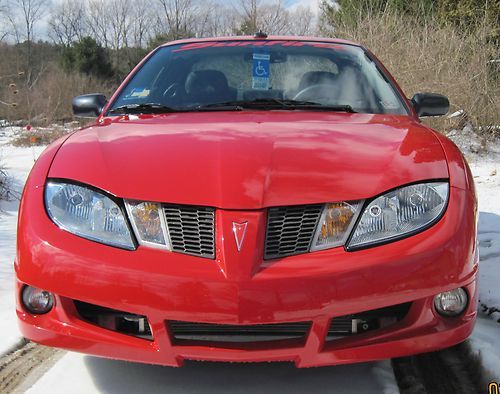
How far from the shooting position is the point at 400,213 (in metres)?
1.81

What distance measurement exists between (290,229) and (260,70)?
5.22 feet

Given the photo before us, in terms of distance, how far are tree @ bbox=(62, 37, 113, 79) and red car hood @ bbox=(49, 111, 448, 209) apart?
32666 mm

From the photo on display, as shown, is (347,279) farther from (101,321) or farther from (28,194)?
(28,194)

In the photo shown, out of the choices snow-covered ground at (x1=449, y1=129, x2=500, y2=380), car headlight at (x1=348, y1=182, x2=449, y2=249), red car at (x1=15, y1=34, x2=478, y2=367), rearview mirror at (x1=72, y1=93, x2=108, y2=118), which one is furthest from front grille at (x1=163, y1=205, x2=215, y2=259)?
rearview mirror at (x1=72, y1=93, x2=108, y2=118)

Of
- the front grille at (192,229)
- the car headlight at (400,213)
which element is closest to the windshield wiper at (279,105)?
the car headlight at (400,213)

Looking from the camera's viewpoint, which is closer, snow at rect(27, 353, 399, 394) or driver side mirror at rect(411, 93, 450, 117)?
snow at rect(27, 353, 399, 394)

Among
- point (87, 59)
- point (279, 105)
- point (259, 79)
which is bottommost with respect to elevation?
point (87, 59)

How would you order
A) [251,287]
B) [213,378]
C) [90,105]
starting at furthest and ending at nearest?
[90,105], [213,378], [251,287]

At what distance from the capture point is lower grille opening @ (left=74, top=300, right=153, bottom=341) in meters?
1.77

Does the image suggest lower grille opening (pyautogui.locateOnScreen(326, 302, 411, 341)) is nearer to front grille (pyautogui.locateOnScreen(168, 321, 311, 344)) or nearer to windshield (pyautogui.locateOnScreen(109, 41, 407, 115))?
front grille (pyautogui.locateOnScreen(168, 321, 311, 344))

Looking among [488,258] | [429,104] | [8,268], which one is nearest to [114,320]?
[8,268]

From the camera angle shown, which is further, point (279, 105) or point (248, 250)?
point (279, 105)

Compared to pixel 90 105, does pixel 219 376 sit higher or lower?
lower

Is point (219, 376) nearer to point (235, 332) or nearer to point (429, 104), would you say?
point (235, 332)
